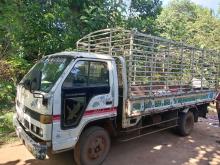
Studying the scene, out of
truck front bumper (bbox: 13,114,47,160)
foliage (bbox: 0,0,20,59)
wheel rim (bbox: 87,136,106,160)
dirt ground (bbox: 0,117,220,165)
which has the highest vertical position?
foliage (bbox: 0,0,20,59)

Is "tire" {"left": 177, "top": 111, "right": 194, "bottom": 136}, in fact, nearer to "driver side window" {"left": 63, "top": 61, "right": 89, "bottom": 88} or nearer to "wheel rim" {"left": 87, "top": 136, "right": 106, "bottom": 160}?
"wheel rim" {"left": 87, "top": 136, "right": 106, "bottom": 160}

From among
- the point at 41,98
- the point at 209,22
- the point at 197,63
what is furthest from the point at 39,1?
the point at 209,22

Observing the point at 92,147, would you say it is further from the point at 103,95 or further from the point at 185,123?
the point at 185,123

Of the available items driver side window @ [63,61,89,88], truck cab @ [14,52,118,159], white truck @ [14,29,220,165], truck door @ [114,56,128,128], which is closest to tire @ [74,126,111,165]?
white truck @ [14,29,220,165]

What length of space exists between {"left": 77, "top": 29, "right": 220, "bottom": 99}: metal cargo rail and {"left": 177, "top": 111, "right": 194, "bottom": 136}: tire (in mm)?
716

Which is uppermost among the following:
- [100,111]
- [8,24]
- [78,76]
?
[8,24]

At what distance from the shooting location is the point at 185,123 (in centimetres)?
779

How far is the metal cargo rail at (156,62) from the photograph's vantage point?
5875 mm

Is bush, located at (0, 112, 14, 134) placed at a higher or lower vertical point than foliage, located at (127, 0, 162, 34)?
lower

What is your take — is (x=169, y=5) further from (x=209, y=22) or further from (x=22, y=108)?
(x=22, y=108)

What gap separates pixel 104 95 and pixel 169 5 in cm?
4141

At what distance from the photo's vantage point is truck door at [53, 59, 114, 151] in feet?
14.9

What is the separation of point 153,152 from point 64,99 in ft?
9.26

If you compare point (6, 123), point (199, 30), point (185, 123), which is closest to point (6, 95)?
point (6, 123)
